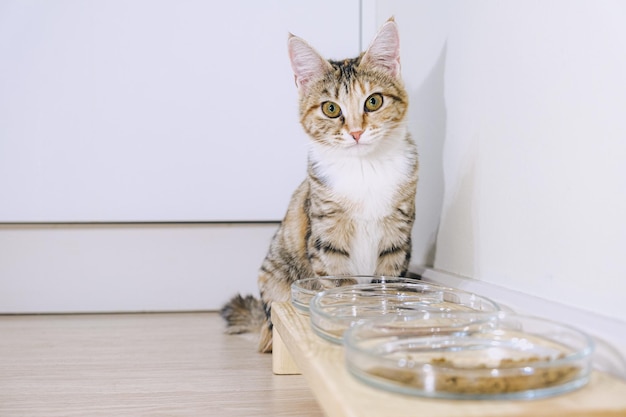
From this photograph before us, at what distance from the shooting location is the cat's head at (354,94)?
4.23 ft

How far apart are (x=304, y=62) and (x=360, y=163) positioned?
27 cm

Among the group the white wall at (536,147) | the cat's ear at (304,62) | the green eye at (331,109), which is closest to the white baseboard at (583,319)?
the white wall at (536,147)

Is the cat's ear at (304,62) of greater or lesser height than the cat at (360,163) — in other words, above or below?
above

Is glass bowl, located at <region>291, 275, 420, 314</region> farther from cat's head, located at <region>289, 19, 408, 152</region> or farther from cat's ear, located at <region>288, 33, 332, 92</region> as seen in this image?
cat's ear, located at <region>288, 33, 332, 92</region>

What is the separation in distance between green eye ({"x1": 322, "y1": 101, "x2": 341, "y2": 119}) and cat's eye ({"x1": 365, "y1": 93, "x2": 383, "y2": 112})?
0.20 feet

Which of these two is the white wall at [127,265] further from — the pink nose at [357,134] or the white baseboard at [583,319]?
the white baseboard at [583,319]

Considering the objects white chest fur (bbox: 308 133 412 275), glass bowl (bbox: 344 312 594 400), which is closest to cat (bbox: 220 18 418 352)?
white chest fur (bbox: 308 133 412 275)

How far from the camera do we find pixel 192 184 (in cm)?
190

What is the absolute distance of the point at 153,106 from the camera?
1874 millimetres

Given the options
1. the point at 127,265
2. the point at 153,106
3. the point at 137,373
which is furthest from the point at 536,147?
the point at 127,265

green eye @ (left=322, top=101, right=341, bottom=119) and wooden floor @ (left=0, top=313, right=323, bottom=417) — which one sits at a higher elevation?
green eye @ (left=322, top=101, right=341, bottom=119)

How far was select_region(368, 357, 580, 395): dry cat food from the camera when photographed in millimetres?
570

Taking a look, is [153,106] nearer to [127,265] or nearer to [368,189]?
[127,265]

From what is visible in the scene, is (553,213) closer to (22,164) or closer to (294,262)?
(294,262)
